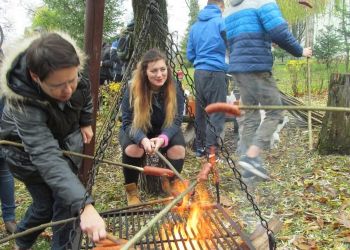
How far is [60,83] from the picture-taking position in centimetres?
181

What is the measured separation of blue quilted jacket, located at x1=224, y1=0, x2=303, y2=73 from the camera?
3.61m

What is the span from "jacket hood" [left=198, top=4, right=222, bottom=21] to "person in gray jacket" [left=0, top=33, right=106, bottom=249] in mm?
2533

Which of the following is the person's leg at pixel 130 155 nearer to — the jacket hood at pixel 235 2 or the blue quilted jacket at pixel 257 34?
the blue quilted jacket at pixel 257 34

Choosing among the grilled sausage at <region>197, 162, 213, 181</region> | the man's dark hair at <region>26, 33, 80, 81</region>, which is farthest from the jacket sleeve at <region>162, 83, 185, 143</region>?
the man's dark hair at <region>26, 33, 80, 81</region>

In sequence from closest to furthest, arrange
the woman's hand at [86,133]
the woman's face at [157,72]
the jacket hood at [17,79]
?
the jacket hood at [17,79]
the woman's hand at [86,133]
the woman's face at [157,72]

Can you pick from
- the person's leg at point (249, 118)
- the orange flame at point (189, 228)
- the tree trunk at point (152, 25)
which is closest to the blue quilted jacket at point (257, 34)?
the person's leg at point (249, 118)

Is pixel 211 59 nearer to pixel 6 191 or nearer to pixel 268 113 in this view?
pixel 268 113

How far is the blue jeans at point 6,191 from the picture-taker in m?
2.93

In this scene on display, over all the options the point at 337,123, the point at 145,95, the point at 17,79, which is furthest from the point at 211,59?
the point at 17,79

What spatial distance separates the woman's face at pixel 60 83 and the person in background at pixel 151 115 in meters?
1.35

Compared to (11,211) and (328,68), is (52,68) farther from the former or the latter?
(328,68)

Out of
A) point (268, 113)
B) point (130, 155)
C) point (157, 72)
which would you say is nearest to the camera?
point (157, 72)

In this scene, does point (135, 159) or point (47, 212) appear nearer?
point (47, 212)

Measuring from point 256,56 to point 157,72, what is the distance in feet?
3.43
